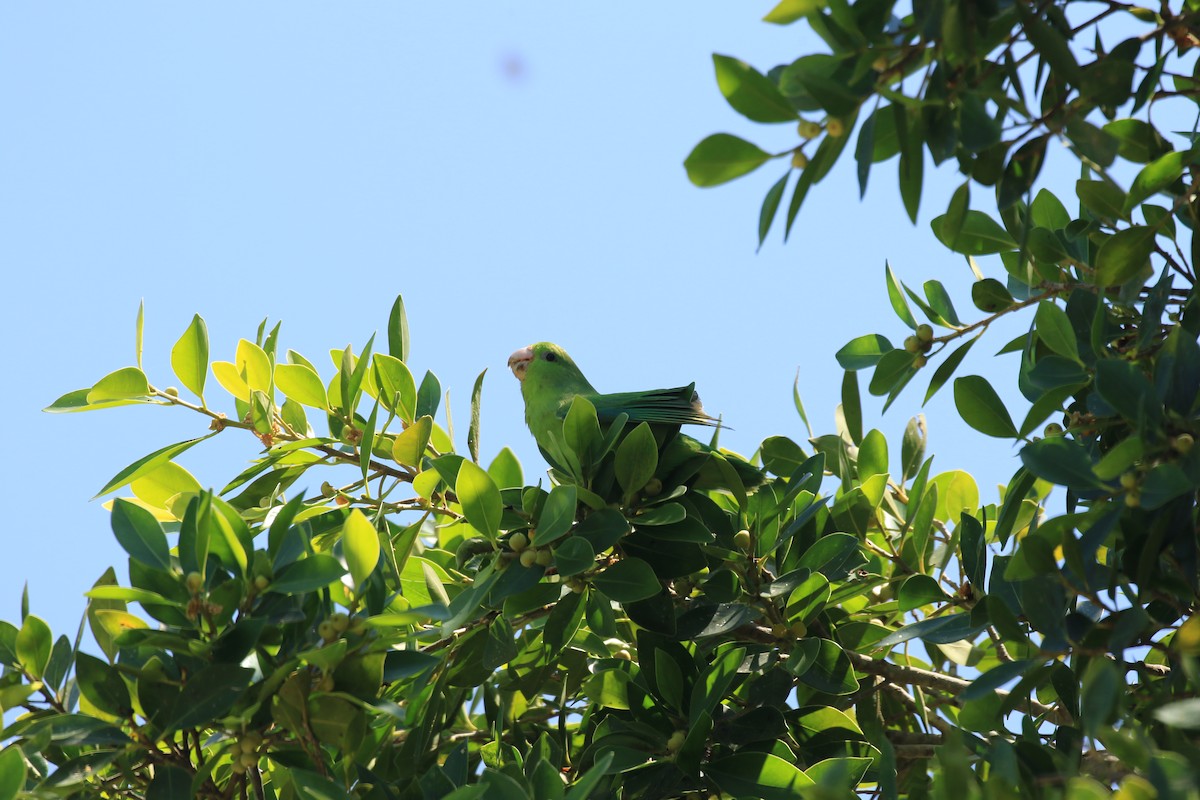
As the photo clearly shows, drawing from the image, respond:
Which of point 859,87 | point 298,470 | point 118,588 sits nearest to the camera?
point 859,87

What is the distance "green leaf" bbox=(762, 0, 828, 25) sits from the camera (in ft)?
5.18

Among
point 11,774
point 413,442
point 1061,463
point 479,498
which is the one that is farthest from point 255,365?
point 1061,463

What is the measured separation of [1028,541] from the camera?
1.75m

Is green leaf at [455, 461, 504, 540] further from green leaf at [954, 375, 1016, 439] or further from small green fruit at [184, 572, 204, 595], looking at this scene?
green leaf at [954, 375, 1016, 439]

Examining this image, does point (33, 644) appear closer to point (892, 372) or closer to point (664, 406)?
point (664, 406)

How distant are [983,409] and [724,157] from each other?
0.87 meters

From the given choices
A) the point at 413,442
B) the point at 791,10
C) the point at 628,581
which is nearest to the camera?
the point at 791,10

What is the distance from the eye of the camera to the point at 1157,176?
73.0 inches

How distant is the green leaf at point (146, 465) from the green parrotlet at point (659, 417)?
828 millimetres

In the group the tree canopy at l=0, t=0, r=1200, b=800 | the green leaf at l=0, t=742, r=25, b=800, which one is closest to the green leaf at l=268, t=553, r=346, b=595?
the tree canopy at l=0, t=0, r=1200, b=800

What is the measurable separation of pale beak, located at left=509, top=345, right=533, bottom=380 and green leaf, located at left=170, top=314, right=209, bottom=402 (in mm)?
1333

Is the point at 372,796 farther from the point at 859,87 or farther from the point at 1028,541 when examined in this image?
the point at 859,87

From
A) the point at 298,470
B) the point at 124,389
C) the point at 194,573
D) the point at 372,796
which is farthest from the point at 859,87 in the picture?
the point at 124,389

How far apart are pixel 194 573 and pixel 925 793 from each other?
1207 millimetres
